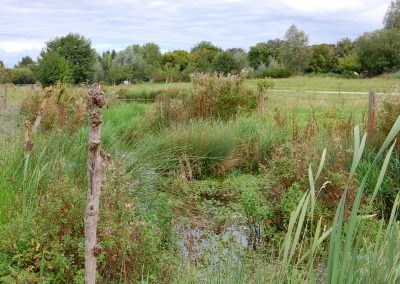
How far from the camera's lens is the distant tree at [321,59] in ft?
167

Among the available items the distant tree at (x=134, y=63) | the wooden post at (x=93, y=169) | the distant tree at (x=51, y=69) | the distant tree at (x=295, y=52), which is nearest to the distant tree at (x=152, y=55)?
the distant tree at (x=134, y=63)

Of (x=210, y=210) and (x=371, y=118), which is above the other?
(x=371, y=118)

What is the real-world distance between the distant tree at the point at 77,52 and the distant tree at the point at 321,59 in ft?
68.4

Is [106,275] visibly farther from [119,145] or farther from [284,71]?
[284,71]

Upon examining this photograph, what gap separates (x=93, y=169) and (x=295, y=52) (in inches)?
1850

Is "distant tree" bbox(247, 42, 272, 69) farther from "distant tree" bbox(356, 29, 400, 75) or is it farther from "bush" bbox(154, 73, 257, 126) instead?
"bush" bbox(154, 73, 257, 126)

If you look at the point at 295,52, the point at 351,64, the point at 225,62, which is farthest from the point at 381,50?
the point at 225,62

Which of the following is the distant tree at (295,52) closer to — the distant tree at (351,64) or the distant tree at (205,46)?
the distant tree at (351,64)

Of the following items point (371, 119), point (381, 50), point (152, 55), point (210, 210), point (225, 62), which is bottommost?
point (210, 210)

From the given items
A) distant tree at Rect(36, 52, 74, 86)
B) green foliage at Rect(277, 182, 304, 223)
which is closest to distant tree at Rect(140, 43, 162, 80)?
distant tree at Rect(36, 52, 74, 86)

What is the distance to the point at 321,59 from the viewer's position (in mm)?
51250

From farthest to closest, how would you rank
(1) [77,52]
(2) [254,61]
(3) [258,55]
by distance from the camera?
(3) [258,55] → (2) [254,61] → (1) [77,52]

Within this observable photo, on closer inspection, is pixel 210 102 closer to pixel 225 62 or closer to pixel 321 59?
pixel 225 62

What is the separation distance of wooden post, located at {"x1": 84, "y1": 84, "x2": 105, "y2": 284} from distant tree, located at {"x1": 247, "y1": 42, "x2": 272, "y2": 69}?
57.8m
